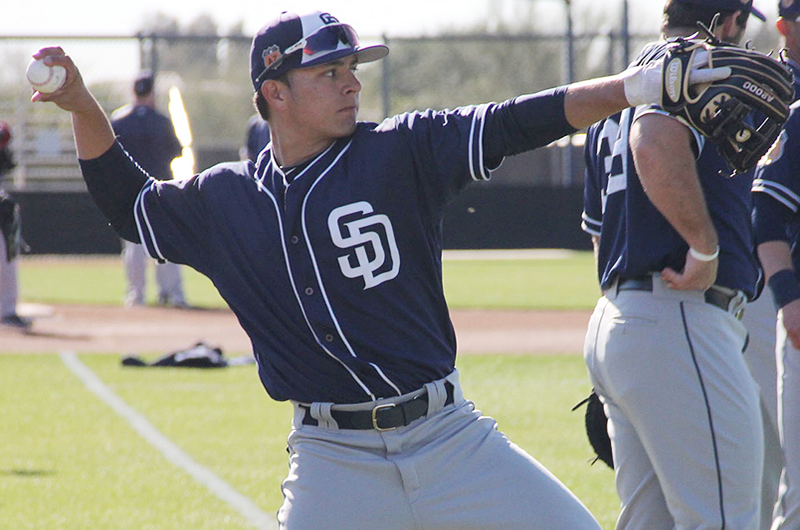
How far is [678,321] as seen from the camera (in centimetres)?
342

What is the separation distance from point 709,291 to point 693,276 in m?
0.15

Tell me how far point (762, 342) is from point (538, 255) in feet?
63.5

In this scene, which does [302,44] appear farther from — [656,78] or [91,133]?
[656,78]

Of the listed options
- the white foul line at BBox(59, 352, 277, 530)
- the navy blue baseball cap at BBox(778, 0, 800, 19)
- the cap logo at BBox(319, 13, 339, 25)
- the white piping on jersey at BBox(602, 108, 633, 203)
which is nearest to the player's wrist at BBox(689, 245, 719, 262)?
the white piping on jersey at BBox(602, 108, 633, 203)

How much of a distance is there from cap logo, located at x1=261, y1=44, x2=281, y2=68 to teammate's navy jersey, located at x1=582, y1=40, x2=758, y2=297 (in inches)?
41.1

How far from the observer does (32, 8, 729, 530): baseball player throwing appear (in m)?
3.07

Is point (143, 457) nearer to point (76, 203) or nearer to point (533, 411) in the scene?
point (533, 411)

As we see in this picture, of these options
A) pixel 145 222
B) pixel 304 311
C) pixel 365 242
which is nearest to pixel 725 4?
pixel 365 242

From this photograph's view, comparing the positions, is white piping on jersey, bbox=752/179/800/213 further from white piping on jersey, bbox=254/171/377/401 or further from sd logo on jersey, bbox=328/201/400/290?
white piping on jersey, bbox=254/171/377/401

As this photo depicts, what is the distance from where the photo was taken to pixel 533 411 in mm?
7738


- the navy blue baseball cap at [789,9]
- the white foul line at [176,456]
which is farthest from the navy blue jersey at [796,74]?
the white foul line at [176,456]

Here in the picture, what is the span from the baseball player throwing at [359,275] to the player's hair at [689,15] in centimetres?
81

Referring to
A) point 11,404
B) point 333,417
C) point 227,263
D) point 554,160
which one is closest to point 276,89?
point 227,263

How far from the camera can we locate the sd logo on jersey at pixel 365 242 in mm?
3188
